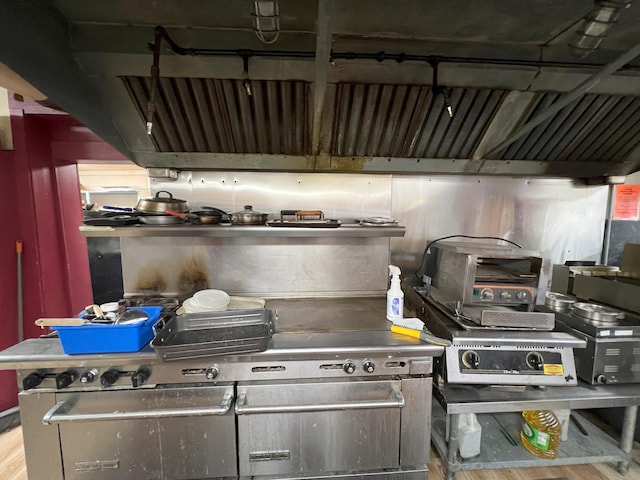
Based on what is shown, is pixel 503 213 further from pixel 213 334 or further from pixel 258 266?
pixel 213 334

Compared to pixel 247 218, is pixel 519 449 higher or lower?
lower

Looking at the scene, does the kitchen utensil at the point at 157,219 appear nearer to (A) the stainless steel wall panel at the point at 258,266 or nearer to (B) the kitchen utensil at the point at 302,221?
(A) the stainless steel wall panel at the point at 258,266

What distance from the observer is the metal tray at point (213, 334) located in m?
1.11

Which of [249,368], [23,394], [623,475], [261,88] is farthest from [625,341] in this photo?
[23,394]

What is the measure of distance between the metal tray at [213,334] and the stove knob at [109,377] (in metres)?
0.21

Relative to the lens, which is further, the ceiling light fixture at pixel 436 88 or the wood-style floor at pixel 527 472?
the wood-style floor at pixel 527 472

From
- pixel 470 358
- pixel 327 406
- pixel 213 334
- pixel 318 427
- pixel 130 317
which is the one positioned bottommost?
pixel 318 427

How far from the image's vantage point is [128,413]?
3.74ft

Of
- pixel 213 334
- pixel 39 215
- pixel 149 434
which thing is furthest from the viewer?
pixel 39 215

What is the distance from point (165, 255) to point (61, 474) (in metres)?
1.10

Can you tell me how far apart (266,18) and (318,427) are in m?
1.73

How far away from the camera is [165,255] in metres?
1.79

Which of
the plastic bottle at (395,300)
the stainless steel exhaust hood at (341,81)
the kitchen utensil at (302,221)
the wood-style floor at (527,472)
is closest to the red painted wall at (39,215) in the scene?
the wood-style floor at (527,472)

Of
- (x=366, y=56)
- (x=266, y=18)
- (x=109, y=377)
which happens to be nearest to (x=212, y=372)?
(x=109, y=377)
